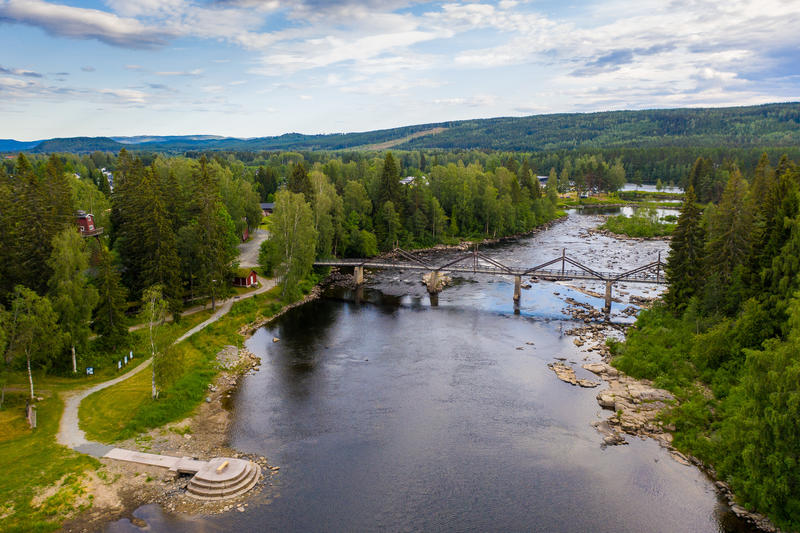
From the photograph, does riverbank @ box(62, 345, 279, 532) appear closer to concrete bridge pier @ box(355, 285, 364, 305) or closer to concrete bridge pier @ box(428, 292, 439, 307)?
concrete bridge pier @ box(355, 285, 364, 305)

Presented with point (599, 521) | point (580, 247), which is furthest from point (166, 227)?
point (580, 247)

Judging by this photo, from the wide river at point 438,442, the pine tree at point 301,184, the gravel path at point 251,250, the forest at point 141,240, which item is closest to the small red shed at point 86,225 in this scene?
the forest at point 141,240

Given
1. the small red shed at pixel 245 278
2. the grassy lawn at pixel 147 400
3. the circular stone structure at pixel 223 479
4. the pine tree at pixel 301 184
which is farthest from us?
the pine tree at pixel 301 184

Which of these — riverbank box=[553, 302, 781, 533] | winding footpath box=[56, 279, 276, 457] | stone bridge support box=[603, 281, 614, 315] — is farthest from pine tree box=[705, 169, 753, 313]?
winding footpath box=[56, 279, 276, 457]

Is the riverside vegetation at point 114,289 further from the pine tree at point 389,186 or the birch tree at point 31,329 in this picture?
the pine tree at point 389,186

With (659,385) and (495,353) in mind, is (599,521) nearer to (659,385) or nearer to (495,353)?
(659,385)

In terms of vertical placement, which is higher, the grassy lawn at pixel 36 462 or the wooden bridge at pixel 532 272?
the wooden bridge at pixel 532 272

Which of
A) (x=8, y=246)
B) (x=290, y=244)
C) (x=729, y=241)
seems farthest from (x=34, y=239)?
(x=729, y=241)
